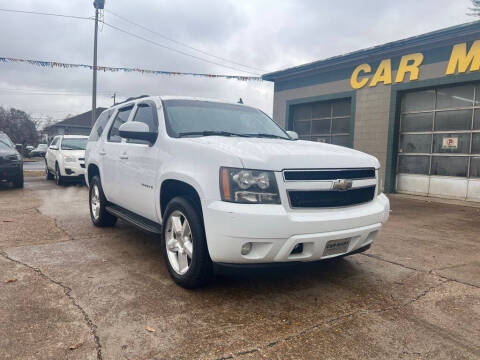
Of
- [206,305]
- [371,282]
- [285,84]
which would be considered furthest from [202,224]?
[285,84]

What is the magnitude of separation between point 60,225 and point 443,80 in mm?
9837

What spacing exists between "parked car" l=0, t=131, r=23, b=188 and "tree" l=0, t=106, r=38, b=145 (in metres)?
43.5

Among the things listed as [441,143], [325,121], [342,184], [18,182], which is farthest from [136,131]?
[325,121]

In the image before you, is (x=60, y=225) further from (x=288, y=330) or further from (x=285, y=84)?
(x=285, y=84)

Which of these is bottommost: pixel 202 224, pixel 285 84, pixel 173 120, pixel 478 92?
pixel 202 224

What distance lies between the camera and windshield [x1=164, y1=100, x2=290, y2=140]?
4.09 metres

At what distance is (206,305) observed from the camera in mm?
3166

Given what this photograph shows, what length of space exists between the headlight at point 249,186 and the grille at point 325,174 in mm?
158

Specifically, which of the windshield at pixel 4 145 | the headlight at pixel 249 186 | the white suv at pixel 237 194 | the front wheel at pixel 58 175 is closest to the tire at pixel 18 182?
the windshield at pixel 4 145

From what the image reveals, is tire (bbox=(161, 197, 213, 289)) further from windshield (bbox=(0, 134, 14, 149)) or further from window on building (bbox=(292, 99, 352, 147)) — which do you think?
window on building (bbox=(292, 99, 352, 147))

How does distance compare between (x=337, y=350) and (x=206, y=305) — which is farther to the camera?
(x=206, y=305)

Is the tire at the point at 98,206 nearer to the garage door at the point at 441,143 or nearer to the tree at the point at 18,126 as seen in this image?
the garage door at the point at 441,143

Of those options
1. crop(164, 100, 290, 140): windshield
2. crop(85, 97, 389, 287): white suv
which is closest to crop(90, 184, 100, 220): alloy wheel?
crop(85, 97, 389, 287): white suv

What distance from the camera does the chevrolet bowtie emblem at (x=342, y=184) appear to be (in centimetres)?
328
